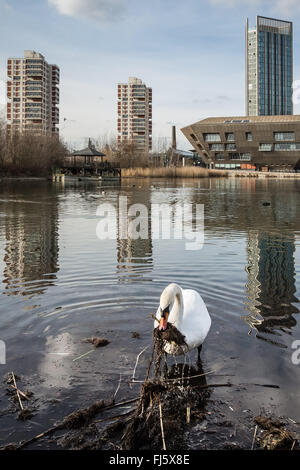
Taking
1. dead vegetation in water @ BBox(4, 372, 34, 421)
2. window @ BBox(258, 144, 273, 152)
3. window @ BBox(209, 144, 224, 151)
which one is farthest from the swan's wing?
window @ BBox(209, 144, 224, 151)

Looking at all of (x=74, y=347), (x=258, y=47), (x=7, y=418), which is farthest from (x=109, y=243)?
(x=258, y=47)

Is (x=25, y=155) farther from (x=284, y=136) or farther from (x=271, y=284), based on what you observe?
(x=271, y=284)

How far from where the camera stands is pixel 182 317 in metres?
4.30

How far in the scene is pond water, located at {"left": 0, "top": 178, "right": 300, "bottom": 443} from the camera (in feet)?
13.1

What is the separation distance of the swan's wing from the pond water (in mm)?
336

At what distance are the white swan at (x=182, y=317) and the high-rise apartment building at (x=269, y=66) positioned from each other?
594 ft

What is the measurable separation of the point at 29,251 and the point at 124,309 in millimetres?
4811

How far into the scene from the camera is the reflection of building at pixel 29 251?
751 cm

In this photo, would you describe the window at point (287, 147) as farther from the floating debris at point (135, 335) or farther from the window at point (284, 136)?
the floating debris at point (135, 335)

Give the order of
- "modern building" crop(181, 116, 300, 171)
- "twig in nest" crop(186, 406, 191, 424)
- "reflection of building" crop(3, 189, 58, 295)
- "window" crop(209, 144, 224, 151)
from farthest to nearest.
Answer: "window" crop(209, 144, 224, 151), "modern building" crop(181, 116, 300, 171), "reflection of building" crop(3, 189, 58, 295), "twig in nest" crop(186, 406, 191, 424)

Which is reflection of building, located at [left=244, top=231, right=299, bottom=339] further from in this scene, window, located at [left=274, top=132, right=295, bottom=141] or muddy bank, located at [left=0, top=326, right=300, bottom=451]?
window, located at [left=274, top=132, right=295, bottom=141]

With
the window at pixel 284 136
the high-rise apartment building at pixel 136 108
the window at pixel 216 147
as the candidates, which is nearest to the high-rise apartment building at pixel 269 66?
the high-rise apartment building at pixel 136 108
